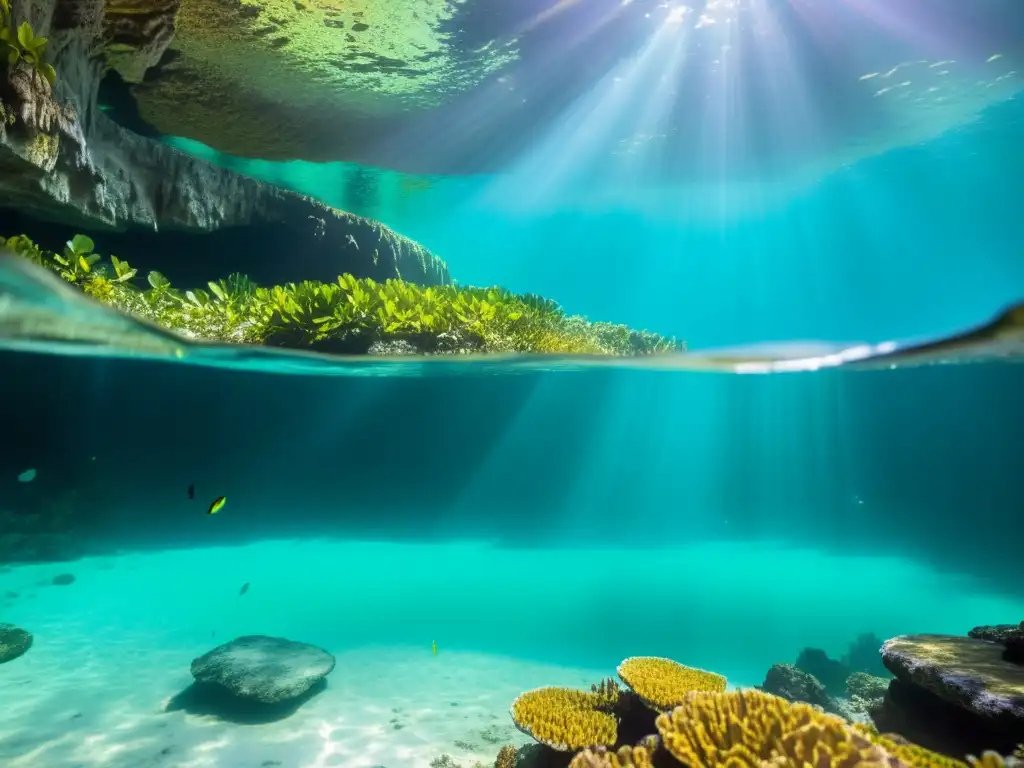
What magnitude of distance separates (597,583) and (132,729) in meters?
21.5

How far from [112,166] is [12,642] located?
10808mm

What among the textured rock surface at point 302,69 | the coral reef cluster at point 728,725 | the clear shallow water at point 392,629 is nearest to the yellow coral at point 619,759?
the coral reef cluster at point 728,725

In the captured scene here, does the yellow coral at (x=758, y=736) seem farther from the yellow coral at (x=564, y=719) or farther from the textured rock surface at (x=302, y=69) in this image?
the textured rock surface at (x=302, y=69)

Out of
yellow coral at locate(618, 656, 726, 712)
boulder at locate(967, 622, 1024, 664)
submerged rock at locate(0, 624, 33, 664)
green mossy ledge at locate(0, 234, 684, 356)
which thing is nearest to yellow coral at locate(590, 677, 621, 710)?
yellow coral at locate(618, 656, 726, 712)

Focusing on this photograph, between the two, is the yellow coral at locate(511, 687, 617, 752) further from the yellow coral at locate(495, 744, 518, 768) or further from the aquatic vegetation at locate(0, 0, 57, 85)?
the aquatic vegetation at locate(0, 0, 57, 85)

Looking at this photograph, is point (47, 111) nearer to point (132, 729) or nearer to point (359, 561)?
point (132, 729)

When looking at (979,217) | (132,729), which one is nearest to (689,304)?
(979,217)

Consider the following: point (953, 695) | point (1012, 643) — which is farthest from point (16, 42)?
point (1012, 643)

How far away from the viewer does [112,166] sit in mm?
10406

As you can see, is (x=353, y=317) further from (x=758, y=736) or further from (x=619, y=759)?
(x=758, y=736)

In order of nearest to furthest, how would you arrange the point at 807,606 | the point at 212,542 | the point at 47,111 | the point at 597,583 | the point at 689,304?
the point at 47,111
the point at 212,542
the point at 807,606
the point at 597,583
the point at 689,304

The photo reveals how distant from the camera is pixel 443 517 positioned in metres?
26.4

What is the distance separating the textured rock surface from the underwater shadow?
40.9ft

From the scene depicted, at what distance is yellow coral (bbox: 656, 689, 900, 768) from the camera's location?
354 centimetres
